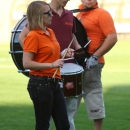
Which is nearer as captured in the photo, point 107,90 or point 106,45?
point 106,45

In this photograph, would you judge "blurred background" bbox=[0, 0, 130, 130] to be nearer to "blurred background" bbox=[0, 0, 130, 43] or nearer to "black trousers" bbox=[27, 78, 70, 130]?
"blurred background" bbox=[0, 0, 130, 43]

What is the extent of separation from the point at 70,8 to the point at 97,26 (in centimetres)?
1871

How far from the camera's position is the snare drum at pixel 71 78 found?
6598 mm

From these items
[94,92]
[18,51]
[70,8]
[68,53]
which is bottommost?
[70,8]

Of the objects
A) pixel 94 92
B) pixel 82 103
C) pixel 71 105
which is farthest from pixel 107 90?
pixel 71 105

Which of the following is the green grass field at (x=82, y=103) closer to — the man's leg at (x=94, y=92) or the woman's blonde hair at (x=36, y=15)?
the man's leg at (x=94, y=92)

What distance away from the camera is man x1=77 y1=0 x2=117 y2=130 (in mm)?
7070

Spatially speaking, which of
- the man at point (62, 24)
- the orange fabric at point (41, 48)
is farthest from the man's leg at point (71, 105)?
the orange fabric at point (41, 48)

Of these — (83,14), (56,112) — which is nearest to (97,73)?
(83,14)

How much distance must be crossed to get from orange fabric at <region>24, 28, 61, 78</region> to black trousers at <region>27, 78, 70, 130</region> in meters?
0.11

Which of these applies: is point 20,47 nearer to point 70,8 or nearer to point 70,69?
point 70,69

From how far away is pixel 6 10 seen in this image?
2628 centimetres

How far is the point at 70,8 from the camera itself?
25.8m

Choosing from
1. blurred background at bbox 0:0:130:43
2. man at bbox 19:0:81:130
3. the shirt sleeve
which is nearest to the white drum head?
man at bbox 19:0:81:130
